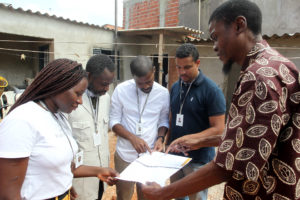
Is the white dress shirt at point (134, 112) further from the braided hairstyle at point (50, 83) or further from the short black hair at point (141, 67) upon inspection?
the braided hairstyle at point (50, 83)

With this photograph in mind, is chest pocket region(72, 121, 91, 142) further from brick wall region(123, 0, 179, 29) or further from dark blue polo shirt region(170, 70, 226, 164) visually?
brick wall region(123, 0, 179, 29)

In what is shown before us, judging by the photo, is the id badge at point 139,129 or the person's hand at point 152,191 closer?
the person's hand at point 152,191

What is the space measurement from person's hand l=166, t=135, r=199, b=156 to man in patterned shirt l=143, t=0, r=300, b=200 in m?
1.18

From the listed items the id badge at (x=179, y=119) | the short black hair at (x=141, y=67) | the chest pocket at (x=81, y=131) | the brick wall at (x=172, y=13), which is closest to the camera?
the chest pocket at (x=81, y=131)

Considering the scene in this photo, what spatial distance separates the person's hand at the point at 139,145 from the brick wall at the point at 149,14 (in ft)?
25.1

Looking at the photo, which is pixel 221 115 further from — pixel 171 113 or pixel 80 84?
pixel 80 84

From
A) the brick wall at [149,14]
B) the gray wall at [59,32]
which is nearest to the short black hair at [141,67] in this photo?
the gray wall at [59,32]

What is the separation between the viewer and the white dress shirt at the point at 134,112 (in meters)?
2.74

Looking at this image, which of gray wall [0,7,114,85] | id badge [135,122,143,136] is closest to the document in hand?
id badge [135,122,143,136]

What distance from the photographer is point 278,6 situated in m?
7.59

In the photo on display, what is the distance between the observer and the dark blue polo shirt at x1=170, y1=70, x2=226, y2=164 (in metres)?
2.55

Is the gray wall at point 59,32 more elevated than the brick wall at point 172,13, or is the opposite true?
the brick wall at point 172,13

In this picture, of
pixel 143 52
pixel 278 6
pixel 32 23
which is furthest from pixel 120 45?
pixel 278 6

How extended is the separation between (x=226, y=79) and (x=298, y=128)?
23.1 ft
